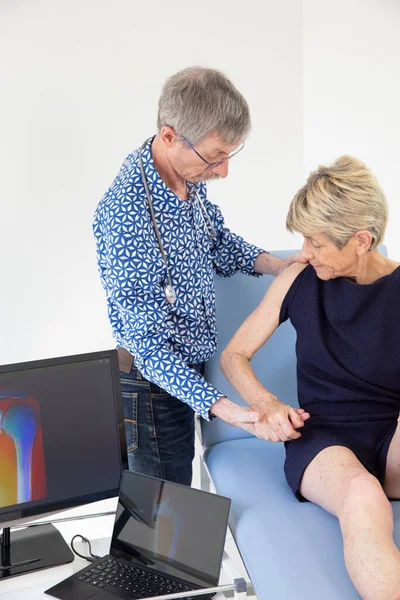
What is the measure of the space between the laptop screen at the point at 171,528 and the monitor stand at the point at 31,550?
0.11 metres

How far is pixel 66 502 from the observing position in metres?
1.55

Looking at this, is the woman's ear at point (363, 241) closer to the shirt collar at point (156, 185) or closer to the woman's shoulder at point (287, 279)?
the woman's shoulder at point (287, 279)

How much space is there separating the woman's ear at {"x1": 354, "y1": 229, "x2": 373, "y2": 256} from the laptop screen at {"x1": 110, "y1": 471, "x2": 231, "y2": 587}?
68 cm

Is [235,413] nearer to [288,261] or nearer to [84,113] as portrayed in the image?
[288,261]

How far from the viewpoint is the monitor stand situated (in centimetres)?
149

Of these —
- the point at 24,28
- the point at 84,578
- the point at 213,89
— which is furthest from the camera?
the point at 24,28

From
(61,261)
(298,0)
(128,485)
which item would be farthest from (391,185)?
(128,485)

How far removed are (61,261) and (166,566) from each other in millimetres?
1614

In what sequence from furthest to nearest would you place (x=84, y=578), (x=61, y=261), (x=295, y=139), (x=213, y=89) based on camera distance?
1. (x=295, y=139)
2. (x=61, y=261)
3. (x=213, y=89)
4. (x=84, y=578)

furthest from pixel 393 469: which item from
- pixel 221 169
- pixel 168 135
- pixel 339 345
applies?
pixel 168 135

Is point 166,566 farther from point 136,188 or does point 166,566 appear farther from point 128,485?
point 136,188

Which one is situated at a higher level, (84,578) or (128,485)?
(128,485)

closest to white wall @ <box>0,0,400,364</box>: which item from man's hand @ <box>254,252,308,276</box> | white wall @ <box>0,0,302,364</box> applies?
white wall @ <box>0,0,302,364</box>

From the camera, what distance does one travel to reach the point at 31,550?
155 centimetres
